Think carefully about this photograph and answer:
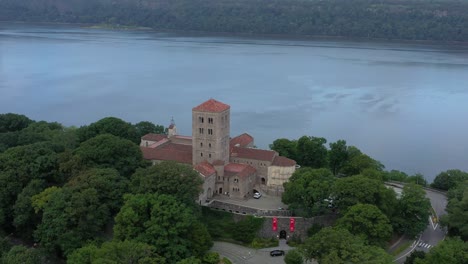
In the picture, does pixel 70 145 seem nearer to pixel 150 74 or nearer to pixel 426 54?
pixel 150 74

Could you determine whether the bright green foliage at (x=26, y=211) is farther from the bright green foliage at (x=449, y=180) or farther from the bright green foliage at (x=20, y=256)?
the bright green foliage at (x=449, y=180)

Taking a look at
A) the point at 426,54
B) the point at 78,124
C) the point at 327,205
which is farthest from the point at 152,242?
the point at 426,54

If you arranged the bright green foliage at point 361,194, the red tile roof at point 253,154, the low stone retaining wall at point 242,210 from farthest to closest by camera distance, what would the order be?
the red tile roof at point 253,154
the low stone retaining wall at point 242,210
the bright green foliage at point 361,194

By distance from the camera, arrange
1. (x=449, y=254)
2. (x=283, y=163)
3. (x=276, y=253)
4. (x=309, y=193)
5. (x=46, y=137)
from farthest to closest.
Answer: (x=46, y=137) < (x=283, y=163) < (x=309, y=193) < (x=276, y=253) < (x=449, y=254)

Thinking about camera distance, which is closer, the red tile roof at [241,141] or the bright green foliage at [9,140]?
the red tile roof at [241,141]

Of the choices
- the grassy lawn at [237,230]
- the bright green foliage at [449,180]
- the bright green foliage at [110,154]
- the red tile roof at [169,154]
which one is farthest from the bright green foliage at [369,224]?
the bright green foliage at [110,154]

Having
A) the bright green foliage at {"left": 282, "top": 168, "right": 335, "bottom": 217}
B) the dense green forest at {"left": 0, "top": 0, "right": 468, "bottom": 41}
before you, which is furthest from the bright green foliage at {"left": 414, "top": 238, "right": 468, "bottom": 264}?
the dense green forest at {"left": 0, "top": 0, "right": 468, "bottom": 41}

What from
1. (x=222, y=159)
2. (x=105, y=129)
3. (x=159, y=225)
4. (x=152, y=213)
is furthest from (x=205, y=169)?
(x=105, y=129)

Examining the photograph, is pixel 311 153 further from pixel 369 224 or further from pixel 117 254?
pixel 117 254
